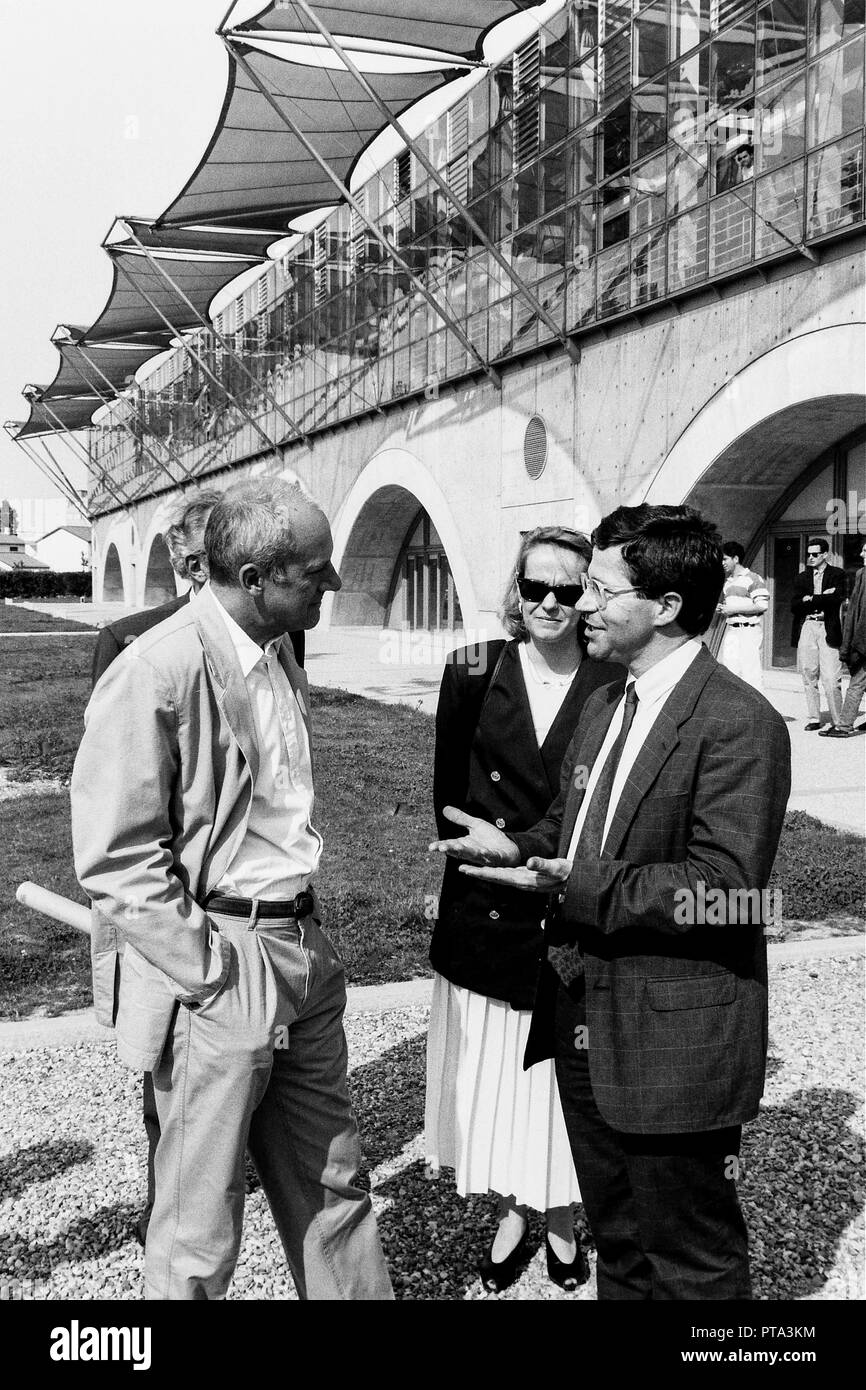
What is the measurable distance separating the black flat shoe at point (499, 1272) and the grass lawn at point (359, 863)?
1639 mm

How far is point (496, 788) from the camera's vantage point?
3363mm

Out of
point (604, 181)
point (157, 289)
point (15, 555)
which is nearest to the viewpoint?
point (604, 181)

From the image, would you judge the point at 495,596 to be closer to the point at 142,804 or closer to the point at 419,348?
the point at 419,348

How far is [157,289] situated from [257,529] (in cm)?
3181

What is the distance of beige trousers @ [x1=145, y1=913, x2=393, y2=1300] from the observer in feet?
7.84

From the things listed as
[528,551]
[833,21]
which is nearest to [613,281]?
[833,21]

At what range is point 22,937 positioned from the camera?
6402mm

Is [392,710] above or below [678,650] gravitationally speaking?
below

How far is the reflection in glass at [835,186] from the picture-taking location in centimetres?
1254

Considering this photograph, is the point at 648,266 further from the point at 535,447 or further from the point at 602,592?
the point at 602,592

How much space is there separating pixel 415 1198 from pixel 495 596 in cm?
1763

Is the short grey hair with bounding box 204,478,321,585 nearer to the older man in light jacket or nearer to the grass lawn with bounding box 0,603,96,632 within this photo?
the older man in light jacket

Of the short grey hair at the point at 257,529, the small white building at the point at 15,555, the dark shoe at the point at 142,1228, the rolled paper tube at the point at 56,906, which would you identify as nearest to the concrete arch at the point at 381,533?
the dark shoe at the point at 142,1228
